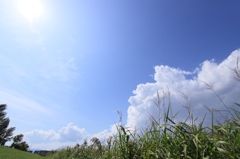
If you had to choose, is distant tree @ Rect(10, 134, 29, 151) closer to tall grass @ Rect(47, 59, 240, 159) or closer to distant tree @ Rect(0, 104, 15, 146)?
distant tree @ Rect(0, 104, 15, 146)

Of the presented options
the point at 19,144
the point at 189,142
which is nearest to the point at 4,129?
the point at 19,144

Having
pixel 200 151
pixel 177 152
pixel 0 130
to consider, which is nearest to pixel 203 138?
pixel 200 151

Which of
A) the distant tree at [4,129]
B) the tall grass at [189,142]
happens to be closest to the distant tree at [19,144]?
the distant tree at [4,129]

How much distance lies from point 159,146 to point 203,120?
773 millimetres

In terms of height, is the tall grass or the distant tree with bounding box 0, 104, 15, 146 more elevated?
the distant tree with bounding box 0, 104, 15, 146

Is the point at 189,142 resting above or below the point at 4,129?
below

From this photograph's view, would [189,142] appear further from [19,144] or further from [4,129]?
[4,129]

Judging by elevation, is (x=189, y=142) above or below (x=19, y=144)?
below

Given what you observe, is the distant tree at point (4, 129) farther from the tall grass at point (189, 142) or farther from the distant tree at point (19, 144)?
the tall grass at point (189, 142)

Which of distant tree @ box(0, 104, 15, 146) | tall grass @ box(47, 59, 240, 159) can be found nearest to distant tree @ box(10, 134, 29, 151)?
distant tree @ box(0, 104, 15, 146)

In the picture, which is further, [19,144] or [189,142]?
[19,144]

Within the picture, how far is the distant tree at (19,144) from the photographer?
37.5 m

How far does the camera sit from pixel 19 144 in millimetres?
38094

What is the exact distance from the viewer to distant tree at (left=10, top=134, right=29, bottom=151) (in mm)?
37469
